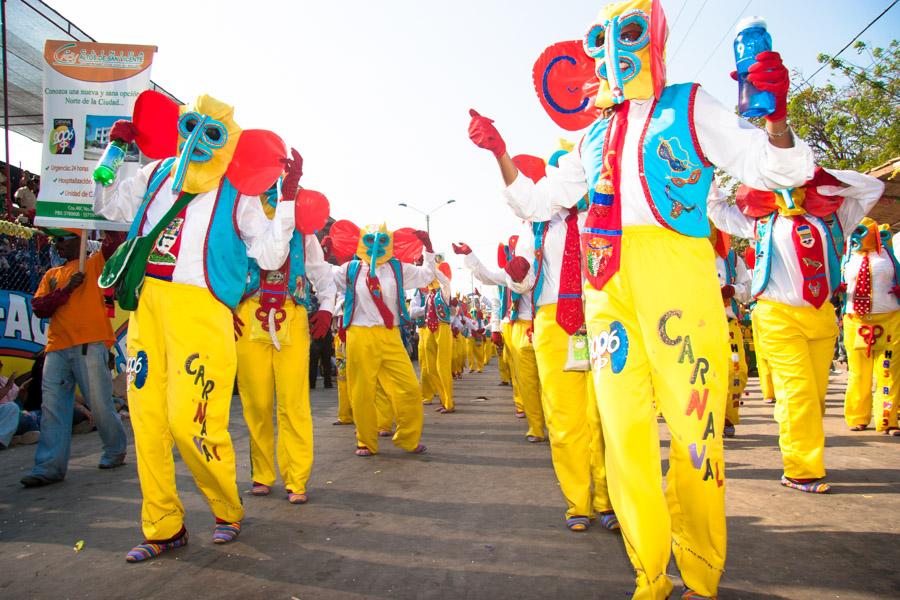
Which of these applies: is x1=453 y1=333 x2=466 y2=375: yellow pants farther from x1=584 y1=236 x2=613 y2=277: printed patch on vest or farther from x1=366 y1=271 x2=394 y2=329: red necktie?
x1=584 y1=236 x2=613 y2=277: printed patch on vest

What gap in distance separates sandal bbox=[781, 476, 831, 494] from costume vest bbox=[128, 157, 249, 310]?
4156 mm

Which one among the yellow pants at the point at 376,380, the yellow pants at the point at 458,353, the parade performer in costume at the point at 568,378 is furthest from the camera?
the yellow pants at the point at 458,353

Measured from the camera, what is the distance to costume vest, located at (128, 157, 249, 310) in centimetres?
379

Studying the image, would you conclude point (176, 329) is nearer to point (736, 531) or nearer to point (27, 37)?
point (736, 531)

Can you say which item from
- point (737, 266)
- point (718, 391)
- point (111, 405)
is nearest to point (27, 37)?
point (111, 405)

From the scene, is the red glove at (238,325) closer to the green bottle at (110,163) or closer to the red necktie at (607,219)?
the green bottle at (110,163)

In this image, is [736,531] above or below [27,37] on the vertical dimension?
below

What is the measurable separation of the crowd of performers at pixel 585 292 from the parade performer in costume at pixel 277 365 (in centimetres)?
2

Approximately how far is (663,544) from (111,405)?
18.0 ft

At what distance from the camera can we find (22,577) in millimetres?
3334

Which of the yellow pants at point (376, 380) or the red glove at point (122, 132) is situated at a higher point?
the red glove at point (122, 132)

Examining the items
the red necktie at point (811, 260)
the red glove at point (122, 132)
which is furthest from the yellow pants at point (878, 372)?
the red glove at point (122, 132)

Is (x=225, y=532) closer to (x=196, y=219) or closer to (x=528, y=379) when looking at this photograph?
(x=196, y=219)

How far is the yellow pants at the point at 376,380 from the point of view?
654 cm
